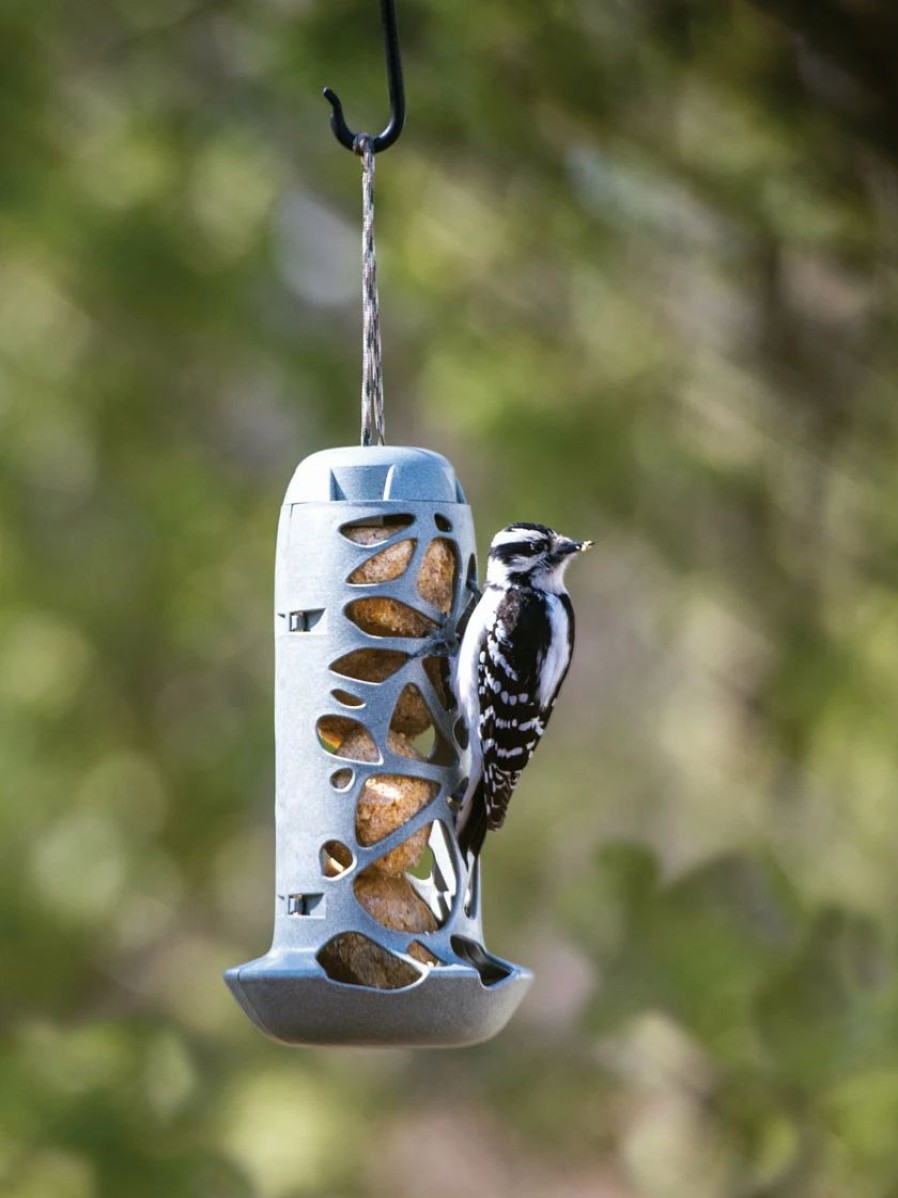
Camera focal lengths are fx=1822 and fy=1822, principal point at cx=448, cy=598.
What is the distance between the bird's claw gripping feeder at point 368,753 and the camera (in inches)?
142

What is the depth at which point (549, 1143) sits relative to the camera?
8.98 metres

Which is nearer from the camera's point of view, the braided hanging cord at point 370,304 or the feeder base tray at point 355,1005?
the feeder base tray at point 355,1005

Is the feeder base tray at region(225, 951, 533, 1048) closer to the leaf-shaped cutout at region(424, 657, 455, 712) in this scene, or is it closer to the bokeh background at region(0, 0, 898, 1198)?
the leaf-shaped cutout at region(424, 657, 455, 712)

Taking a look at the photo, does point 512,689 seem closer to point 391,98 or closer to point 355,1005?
point 355,1005

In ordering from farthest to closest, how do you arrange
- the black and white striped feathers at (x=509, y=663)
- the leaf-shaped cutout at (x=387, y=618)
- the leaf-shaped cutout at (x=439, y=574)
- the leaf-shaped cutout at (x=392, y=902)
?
the black and white striped feathers at (x=509, y=663) < the leaf-shaped cutout at (x=439, y=574) < the leaf-shaped cutout at (x=387, y=618) < the leaf-shaped cutout at (x=392, y=902)

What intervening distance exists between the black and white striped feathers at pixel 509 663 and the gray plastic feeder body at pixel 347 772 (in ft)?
0.40

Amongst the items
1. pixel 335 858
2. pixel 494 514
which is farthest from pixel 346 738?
pixel 494 514

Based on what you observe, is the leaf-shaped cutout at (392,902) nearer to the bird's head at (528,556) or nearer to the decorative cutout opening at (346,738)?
the decorative cutout opening at (346,738)

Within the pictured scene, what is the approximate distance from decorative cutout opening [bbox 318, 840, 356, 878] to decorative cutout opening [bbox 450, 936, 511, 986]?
275mm

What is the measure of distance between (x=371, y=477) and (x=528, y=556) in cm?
82

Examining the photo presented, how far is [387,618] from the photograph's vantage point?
386cm

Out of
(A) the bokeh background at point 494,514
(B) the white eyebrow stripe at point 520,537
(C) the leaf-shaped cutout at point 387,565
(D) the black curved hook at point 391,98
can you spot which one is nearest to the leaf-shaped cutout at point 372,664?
(C) the leaf-shaped cutout at point 387,565

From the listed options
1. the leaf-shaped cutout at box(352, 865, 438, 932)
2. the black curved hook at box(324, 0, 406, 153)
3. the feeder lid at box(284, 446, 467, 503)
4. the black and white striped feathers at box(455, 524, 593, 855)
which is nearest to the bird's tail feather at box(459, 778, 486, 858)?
the black and white striped feathers at box(455, 524, 593, 855)

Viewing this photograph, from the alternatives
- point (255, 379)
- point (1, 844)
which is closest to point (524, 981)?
point (1, 844)
